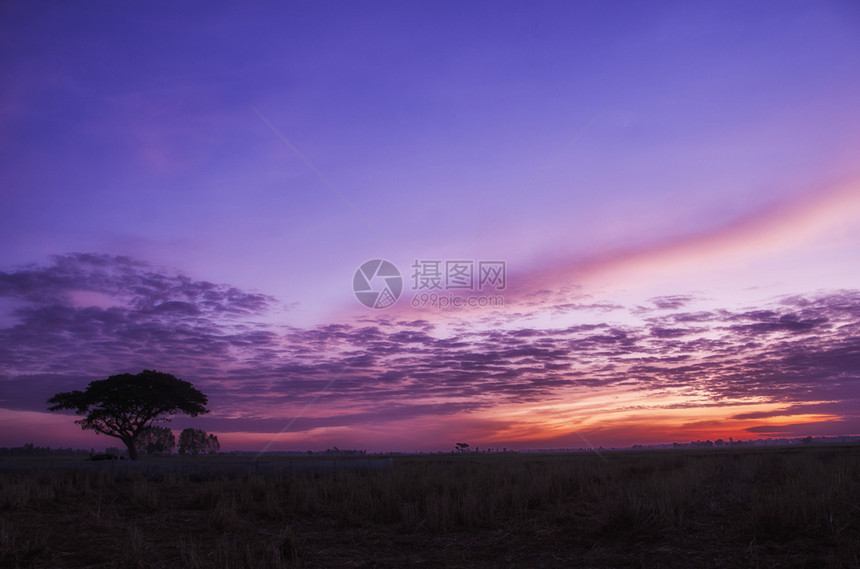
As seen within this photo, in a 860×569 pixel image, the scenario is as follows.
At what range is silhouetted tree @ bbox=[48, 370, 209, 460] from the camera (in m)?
39.5

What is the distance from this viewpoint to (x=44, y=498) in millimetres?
12547

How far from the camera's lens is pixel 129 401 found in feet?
130

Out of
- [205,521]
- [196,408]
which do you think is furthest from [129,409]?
[205,521]

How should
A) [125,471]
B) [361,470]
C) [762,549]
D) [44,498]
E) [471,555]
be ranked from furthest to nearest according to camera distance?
[361,470], [125,471], [44,498], [471,555], [762,549]

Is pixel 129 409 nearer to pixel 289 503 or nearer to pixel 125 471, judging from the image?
pixel 125 471

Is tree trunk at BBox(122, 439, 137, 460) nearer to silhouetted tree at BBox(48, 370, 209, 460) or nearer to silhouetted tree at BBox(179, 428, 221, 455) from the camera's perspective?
silhouetted tree at BBox(48, 370, 209, 460)

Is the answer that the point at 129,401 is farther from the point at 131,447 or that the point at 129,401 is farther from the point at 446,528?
the point at 446,528

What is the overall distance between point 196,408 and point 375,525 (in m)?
36.5

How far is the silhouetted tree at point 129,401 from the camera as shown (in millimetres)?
39469

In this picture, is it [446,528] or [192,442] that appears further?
[192,442]

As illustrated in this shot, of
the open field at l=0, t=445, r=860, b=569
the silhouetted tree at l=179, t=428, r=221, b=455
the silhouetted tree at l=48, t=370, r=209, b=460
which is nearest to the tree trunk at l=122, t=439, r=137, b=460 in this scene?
the silhouetted tree at l=48, t=370, r=209, b=460

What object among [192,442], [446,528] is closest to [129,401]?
[446,528]

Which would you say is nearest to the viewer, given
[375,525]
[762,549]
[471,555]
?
[762,549]

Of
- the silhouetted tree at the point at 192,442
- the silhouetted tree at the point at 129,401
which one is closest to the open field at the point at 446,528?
the silhouetted tree at the point at 129,401
